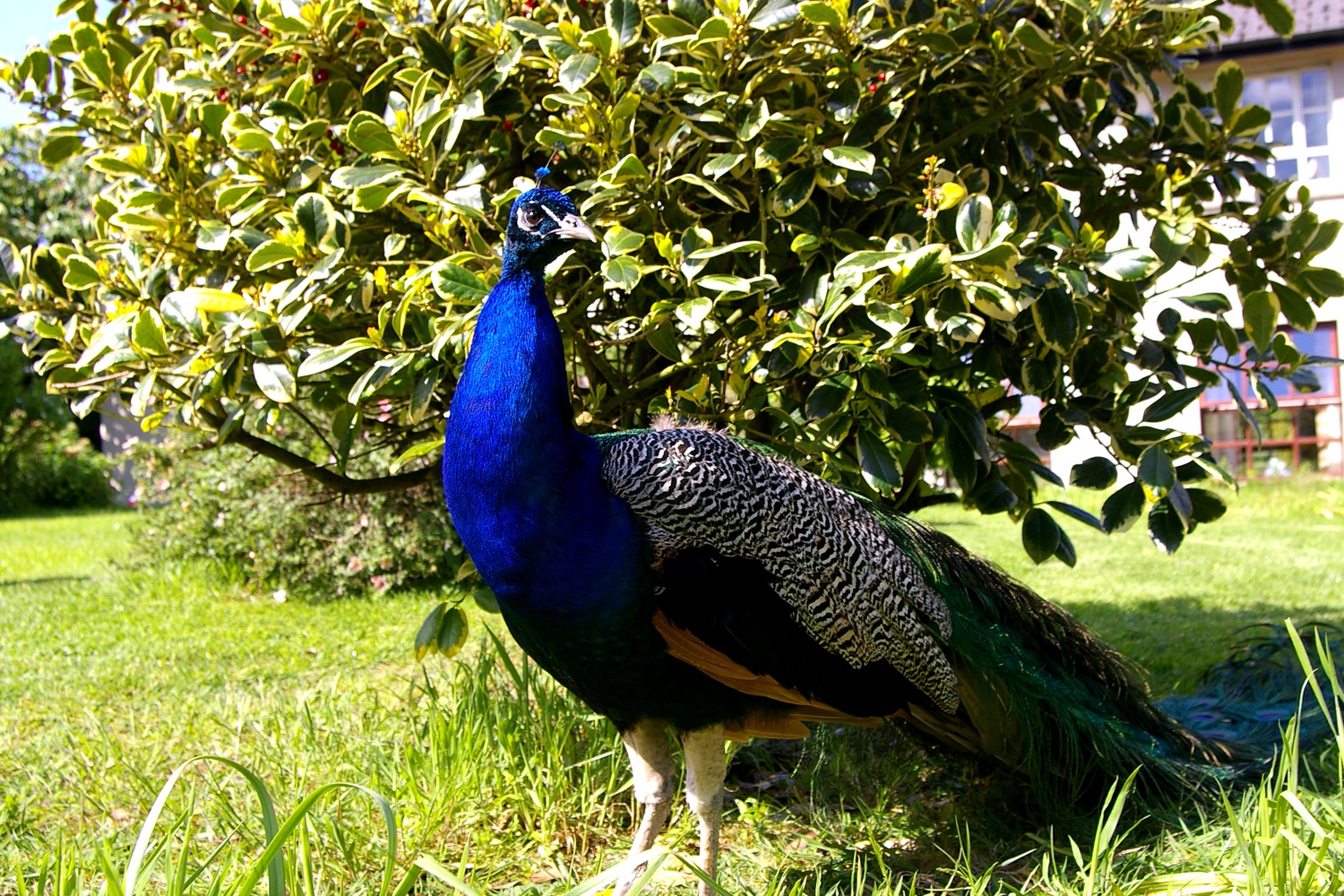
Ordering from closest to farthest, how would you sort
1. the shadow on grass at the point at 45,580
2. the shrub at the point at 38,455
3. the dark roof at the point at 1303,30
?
the shadow on grass at the point at 45,580
the dark roof at the point at 1303,30
the shrub at the point at 38,455

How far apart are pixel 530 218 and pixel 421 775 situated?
4.72 ft

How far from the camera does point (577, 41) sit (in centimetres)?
224

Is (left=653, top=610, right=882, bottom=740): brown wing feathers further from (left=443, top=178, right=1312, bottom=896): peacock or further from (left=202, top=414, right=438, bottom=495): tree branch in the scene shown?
(left=202, top=414, right=438, bottom=495): tree branch

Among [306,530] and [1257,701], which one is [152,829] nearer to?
[1257,701]

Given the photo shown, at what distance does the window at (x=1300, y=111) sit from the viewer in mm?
11477

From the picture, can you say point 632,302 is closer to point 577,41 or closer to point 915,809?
point 577,41

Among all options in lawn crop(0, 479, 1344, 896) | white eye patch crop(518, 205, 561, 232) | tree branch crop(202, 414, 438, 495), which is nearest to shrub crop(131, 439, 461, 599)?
lawn crop(0, 479, 1344, 896)

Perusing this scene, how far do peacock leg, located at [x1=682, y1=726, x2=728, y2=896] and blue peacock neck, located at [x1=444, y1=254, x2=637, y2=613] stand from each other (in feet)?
1.61

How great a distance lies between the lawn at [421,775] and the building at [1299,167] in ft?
24.1

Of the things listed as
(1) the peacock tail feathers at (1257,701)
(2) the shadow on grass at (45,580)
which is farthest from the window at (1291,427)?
(2) the shadow on grass at (45,580)

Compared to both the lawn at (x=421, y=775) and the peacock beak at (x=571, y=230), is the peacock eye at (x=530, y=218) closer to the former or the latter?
the peacock beak at (x=571, y=230)

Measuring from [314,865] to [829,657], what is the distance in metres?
1.22

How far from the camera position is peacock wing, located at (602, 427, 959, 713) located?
6.75 feet

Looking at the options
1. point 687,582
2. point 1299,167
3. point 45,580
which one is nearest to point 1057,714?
point 687,582
